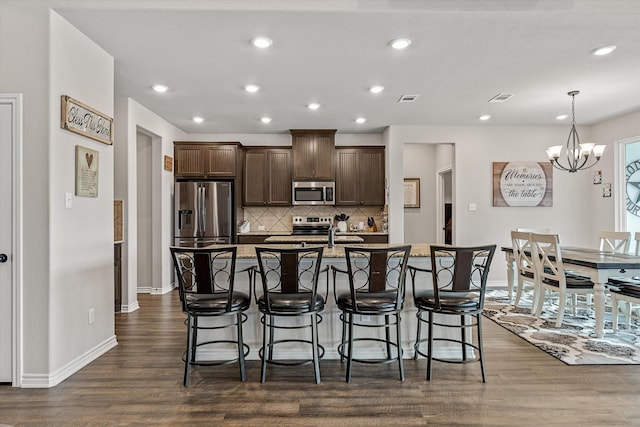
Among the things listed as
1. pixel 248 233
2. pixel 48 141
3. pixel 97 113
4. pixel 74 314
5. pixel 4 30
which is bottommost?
pixel 74 314

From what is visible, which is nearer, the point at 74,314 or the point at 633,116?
the point at 74,314

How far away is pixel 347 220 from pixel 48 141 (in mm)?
4914

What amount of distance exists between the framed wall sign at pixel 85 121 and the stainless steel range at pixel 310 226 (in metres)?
3.75

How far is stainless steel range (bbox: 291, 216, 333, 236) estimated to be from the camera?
680 cm

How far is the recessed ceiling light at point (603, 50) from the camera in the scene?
336cm

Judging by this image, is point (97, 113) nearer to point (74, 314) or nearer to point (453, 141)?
point (74, 314)

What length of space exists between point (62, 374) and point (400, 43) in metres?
3.56

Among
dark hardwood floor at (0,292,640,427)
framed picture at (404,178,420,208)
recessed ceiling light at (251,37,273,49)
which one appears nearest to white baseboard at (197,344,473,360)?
dark hardwood floor at (0,292,640,427)

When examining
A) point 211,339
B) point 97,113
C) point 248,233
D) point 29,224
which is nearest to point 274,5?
point 97,113

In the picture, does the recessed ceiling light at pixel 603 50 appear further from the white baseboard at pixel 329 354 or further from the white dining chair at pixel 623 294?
the white baseboard at pixel 329 354

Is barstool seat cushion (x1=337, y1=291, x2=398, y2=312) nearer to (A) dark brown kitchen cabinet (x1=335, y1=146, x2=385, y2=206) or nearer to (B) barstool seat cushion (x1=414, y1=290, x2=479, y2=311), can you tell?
(B) barstool seat cushion (x1=414, y1=290, x2=479, y2=311)

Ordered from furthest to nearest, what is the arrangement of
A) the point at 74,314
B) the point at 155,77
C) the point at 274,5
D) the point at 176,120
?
1. the point at 176,120
2. the point at 155,77
3. the point at 74,314
4. the point at 274,5

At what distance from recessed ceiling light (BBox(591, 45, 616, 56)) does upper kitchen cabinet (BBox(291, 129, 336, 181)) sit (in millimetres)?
3841

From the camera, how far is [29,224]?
2721 millimetres
